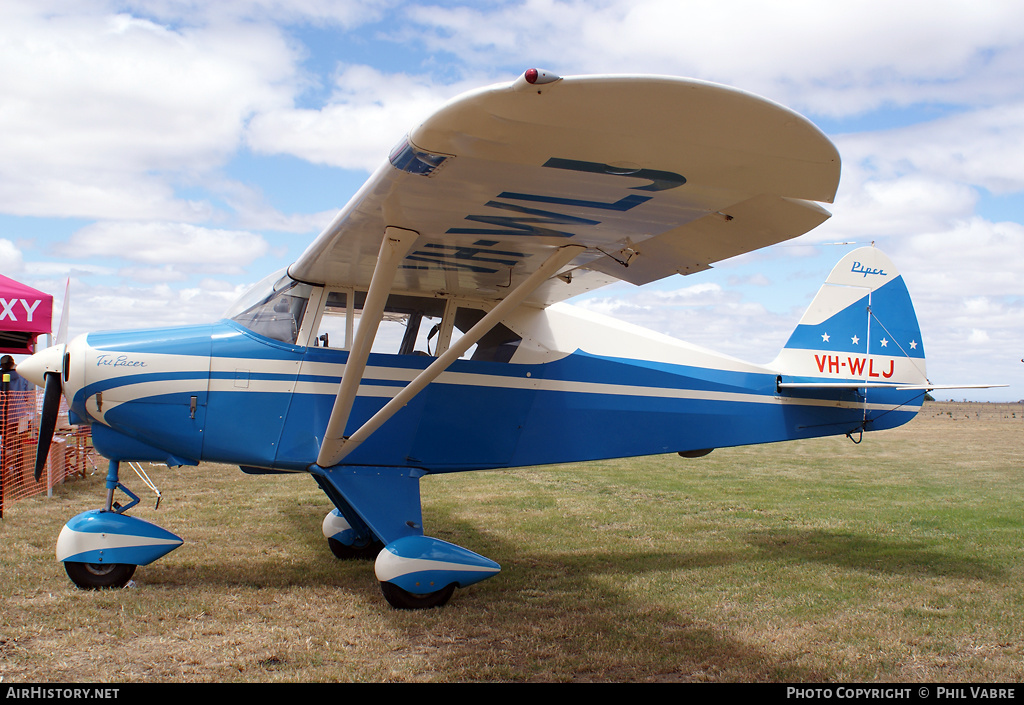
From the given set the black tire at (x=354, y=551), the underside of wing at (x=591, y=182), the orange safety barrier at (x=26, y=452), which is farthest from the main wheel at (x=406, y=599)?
the orange safety barrier at (x=26, y=452)

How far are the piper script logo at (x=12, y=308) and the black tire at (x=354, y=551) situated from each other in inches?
251

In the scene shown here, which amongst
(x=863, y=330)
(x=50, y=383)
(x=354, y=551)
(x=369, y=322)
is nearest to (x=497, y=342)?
(x=369, y=322)

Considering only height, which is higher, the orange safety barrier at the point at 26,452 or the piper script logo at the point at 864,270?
the piper script logo at the point at 864,270

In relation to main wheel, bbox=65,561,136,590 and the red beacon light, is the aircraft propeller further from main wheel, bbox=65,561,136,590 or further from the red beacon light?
the red beacon light

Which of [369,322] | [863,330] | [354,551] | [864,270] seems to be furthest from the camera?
[864,270]

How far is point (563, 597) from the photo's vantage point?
4777mm

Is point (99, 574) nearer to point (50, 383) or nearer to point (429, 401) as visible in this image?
point (50, 383)

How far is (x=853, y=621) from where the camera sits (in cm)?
433

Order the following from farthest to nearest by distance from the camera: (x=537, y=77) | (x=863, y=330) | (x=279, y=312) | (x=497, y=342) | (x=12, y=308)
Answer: (x=12, y=308)
(x=863, y=330)
(x=497, y=342)
(x=279, y=312)
(x=537, y=77)

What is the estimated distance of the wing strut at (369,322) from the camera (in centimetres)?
388

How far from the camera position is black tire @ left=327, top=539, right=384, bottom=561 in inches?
230

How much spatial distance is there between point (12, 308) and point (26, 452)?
202 centimetres

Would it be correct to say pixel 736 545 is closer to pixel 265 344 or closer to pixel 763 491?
pixel 763 491

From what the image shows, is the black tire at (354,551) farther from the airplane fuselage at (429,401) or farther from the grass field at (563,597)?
the airplane fuselage at (429,401)
